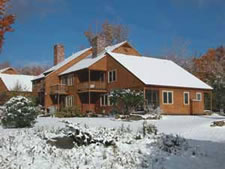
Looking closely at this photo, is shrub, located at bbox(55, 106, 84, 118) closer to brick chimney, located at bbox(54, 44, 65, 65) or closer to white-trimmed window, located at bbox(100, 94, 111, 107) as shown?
white-trimmed window, located at bbox(100, 94, 111, 107)

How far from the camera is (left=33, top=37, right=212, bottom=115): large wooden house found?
2899cm

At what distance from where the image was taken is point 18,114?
15.8 meters

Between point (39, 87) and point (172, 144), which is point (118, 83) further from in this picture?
point (172, 144)

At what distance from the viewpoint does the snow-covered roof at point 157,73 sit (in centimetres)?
2892

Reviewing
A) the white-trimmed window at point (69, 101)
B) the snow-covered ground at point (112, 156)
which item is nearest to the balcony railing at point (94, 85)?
the white-trimmed window at point (69, 101)

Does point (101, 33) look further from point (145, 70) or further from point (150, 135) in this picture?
point (150, 135)

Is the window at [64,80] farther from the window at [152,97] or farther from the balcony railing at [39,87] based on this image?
the window at [152,97]

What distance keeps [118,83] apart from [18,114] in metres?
16.4

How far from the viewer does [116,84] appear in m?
31.5

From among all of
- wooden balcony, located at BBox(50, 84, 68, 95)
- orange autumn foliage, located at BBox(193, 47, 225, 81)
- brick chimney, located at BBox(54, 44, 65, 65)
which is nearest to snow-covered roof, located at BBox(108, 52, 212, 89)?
wooden balcony, located at BBox(50, 84, 68, 95)

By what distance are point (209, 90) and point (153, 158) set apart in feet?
85.9

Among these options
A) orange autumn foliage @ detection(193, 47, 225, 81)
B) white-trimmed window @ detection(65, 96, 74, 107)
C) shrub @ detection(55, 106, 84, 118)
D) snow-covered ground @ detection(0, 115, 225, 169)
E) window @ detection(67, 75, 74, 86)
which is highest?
orange autumn foliage @ detection(193, 47, 225, 81)

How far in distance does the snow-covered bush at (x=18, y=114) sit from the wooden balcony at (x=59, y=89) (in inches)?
820

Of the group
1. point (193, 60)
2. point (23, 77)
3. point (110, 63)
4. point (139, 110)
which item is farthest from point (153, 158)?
point (23, 77)
